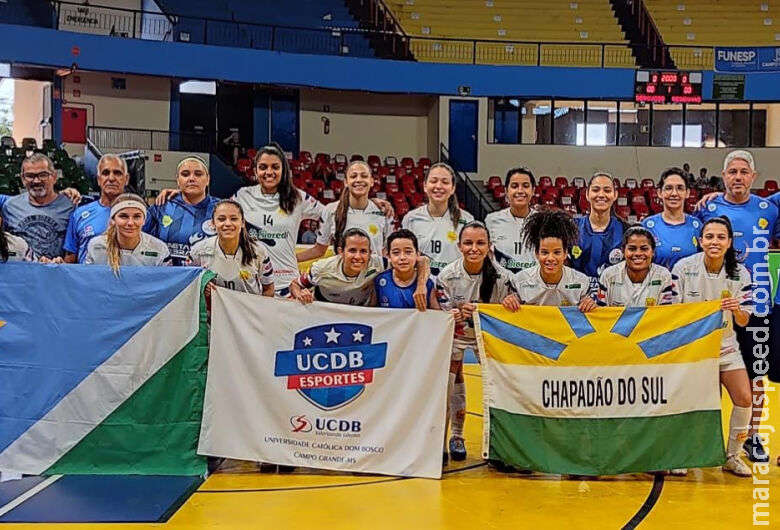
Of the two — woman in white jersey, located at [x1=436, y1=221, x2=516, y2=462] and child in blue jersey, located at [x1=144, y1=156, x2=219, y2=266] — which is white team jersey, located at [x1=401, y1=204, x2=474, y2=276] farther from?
child in blue jersey, located at [x1=144, y1=156, x2=219, y2=266]

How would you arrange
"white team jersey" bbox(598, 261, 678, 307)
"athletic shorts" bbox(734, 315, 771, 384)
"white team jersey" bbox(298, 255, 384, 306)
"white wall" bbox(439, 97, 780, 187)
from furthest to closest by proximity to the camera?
"white wall" bbox(439, 97, 780, 187)
"athletic shorts" bbox(734, 315, 771, 384)
"white team jersey" bbox(298, 255, 384, 306)
"white team jersey" bbox(598, 261, 678, 307)

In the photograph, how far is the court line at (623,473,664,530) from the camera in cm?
436

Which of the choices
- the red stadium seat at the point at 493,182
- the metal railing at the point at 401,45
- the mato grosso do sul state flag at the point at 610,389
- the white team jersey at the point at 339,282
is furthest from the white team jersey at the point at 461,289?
the metal railing at the point at 401,45

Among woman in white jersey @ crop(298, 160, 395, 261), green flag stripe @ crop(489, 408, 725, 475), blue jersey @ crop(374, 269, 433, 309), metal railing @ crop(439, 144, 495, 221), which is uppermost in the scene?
metal railing @ crop(439, 144, 495, 221)

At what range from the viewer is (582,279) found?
5395mm

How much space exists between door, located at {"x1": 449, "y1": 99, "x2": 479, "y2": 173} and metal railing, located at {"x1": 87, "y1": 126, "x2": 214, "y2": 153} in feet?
21.8

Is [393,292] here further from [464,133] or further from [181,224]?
[464,133]

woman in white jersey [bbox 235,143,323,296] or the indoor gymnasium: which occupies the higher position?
woman in white jersey [bbox 235,143,323,296]

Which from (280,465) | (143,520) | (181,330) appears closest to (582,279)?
(280,465)

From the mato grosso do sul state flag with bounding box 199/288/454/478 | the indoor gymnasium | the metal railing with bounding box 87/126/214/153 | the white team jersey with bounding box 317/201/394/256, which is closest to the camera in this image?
the indoor gymnasium

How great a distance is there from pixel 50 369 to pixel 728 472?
4.53 metres

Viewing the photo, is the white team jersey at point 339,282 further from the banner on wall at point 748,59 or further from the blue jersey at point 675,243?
the banner on wall at point 748,59

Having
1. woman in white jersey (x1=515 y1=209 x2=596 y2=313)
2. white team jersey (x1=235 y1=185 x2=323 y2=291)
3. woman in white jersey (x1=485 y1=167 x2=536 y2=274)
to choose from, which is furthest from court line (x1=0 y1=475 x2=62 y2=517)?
woman in white jersey (x1=485 y1=167 x2=536 y2=274)

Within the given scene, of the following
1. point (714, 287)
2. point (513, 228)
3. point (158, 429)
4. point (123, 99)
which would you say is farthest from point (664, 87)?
point (158, 429)
